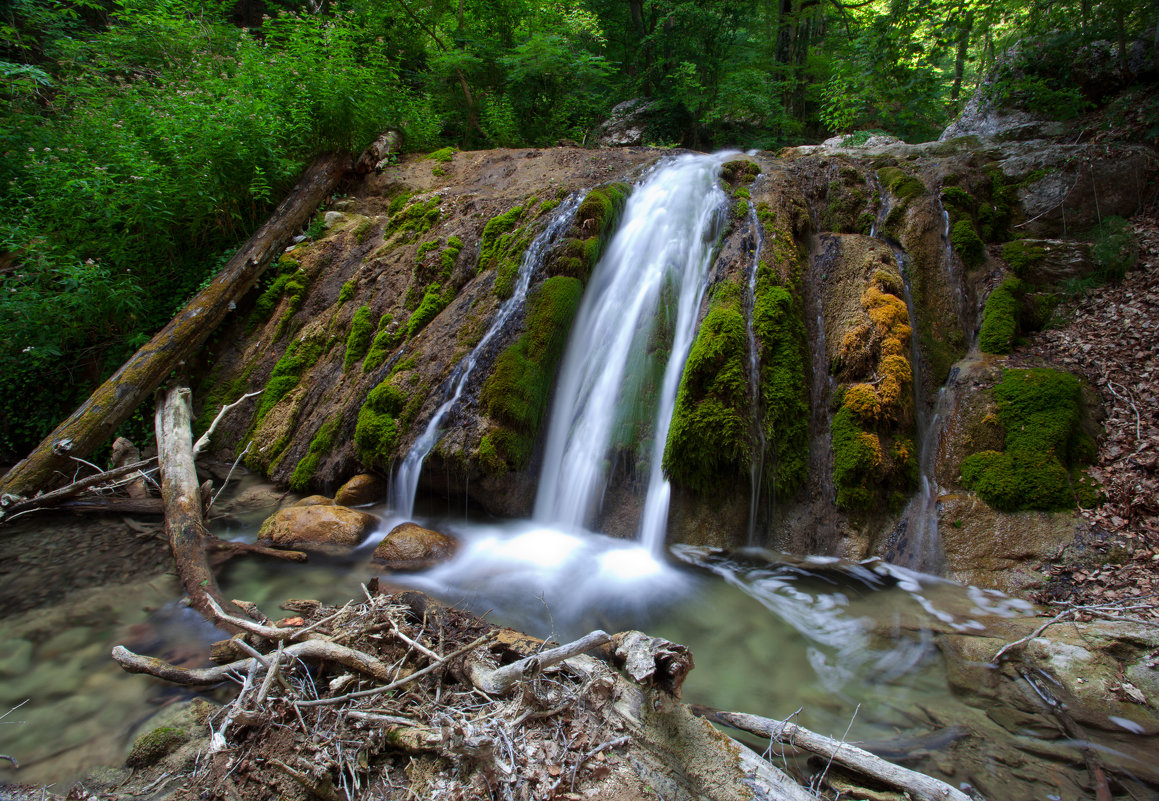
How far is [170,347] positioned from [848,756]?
8.56 meters

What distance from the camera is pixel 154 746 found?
8.38 ft

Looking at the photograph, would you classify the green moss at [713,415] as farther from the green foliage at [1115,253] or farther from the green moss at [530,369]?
the green foliage at [1115,253]

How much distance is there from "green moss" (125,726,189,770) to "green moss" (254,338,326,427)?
541 cm

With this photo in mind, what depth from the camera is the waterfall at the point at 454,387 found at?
226 inches

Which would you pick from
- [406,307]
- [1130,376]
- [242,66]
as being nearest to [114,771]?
[406,307]

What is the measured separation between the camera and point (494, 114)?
12.0m

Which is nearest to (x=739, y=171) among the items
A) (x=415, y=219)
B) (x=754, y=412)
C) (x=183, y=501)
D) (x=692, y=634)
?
(x=754, y=412)

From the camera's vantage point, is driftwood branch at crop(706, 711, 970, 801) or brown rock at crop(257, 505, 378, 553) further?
brown rock at crop(257, 505, 378, 553)

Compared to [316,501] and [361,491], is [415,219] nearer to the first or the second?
[361,491]

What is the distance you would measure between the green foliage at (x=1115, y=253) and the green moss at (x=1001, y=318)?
85cm

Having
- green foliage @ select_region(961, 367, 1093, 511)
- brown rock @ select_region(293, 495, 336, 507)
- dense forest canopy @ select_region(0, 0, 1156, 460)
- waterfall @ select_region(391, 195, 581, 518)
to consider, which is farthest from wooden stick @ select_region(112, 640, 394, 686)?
dense forest canopy @ select_region(0, 0, 1156, 460)

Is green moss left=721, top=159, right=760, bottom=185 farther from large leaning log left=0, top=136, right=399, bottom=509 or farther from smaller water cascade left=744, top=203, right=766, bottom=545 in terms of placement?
large leaning log left=0, top=136, right=399, bottom=509

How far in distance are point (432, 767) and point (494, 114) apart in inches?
506

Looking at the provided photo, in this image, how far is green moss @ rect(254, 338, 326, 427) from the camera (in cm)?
738
